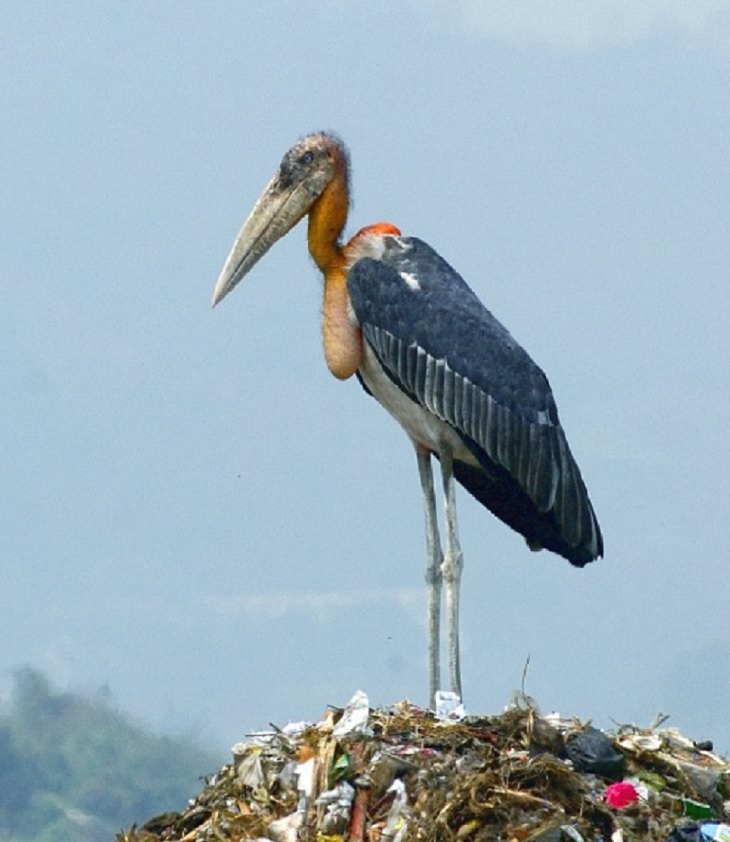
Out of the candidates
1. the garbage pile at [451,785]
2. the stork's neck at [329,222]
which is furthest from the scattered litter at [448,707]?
the stork's neck at [329,222]

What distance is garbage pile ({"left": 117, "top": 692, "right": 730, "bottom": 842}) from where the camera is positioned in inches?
371

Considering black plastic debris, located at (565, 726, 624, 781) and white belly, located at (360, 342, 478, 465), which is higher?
white belly, located at (360, 342, 478, 465)

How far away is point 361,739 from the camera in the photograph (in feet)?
32.5

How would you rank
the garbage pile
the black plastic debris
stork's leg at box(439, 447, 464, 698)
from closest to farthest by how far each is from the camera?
the garbage pile → the black plastic debris → stork's leg at box(439, 447, 464, 698)

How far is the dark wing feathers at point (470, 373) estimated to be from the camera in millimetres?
11812

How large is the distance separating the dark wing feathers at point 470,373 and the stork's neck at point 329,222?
0.23 m

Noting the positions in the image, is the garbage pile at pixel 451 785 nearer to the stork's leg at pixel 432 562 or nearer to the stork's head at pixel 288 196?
the stork's leg at pixel 432 562

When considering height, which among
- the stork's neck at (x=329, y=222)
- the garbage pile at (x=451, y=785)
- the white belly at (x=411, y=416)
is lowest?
the garbage pile at (x=451, y=785)

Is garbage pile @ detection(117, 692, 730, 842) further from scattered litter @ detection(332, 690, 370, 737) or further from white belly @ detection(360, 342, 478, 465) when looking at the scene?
white belly @ detection(360, 342, 478, 465)

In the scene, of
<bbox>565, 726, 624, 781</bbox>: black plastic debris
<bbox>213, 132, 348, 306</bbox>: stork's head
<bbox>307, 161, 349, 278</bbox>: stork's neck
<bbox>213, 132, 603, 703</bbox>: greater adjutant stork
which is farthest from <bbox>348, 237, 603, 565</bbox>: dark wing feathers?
<bbox>565, 726, 624, 781</bbox>: black plastic debris

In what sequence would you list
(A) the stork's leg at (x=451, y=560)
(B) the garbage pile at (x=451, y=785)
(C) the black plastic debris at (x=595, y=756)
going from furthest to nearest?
(A) the stork's leg at (x=451, y=560) → (C) the black plastic debris at (x=595, y=756) → (B) the garbage pile at (x=451, y=785)

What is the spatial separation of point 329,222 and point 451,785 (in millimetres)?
3655

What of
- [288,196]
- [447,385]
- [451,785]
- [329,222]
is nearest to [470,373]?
[447,385]

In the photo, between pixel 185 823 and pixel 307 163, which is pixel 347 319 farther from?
pixel 185 823
